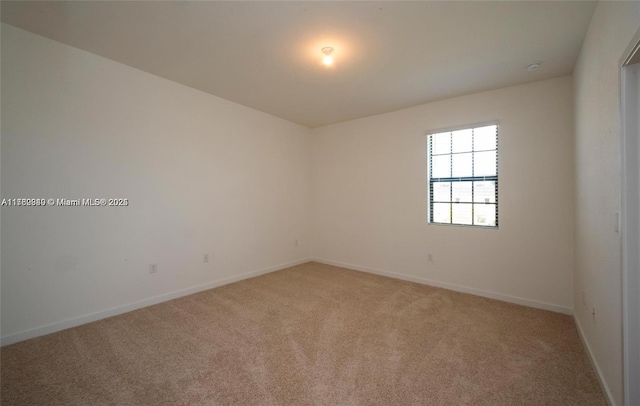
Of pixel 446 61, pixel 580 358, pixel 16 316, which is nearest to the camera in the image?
pixel 580 358

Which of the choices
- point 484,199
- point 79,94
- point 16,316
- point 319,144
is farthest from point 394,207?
point 16,316

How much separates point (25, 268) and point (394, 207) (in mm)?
4431

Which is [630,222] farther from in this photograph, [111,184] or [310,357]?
[111,184]

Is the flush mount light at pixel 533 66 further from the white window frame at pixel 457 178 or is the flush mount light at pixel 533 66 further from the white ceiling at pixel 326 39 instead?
the white window frame at pixel 457 178

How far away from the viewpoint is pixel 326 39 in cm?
239

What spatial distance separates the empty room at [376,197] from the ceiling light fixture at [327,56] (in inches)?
0.7

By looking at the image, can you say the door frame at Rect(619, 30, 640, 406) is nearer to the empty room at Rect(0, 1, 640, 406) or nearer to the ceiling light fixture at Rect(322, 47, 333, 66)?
the empty room at Rect(0, 1, 640, 406)

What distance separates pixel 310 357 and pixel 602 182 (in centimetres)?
253

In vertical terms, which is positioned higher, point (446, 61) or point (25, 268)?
point (446, 61)

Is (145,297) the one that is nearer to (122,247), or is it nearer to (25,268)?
(122,247)

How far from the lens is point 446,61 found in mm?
2754

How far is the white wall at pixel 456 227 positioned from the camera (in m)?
3.03

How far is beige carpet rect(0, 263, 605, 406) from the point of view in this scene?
1705 mm

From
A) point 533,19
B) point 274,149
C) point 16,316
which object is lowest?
point 16,316
